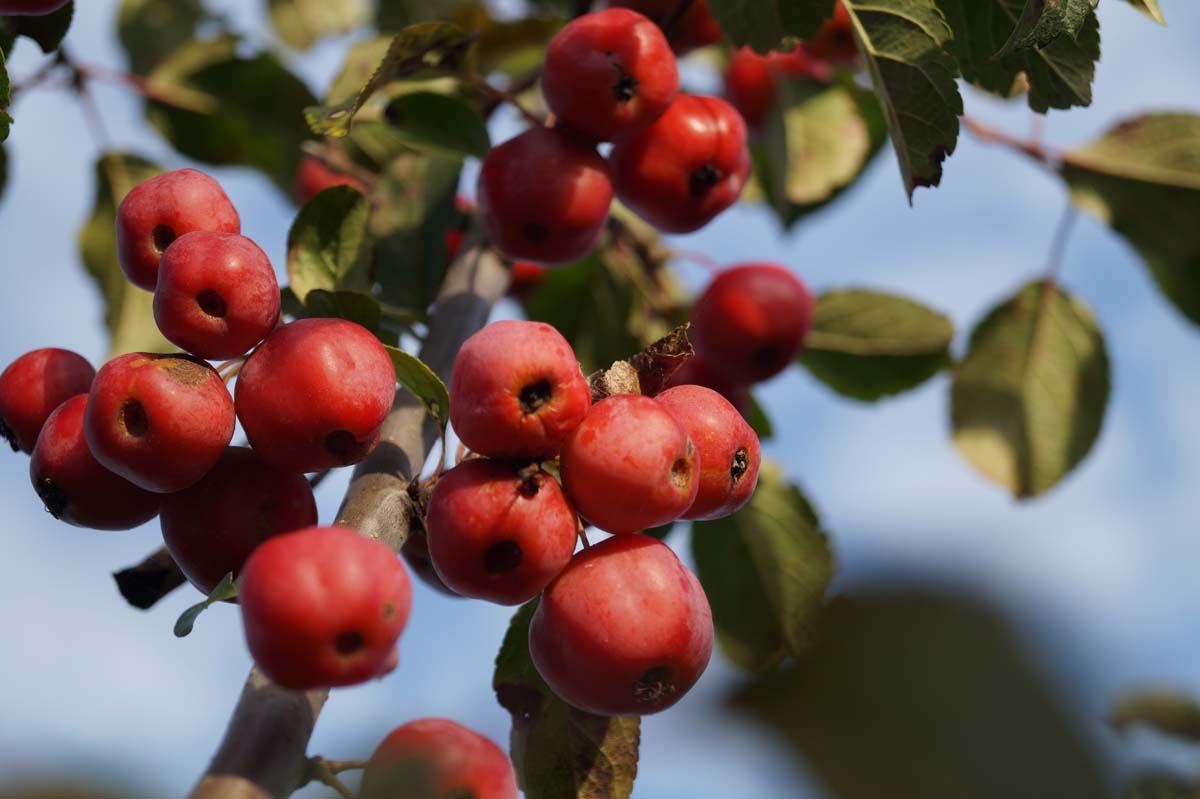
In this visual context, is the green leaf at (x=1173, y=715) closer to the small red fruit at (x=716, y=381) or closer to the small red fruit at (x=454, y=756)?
the small red fruit at (x=716, y=381)

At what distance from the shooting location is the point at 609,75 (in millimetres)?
1821

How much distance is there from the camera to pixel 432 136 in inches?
86.1

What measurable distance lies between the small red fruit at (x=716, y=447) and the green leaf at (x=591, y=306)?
141 cm

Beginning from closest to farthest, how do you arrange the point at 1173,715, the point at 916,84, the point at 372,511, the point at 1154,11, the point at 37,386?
the point at 372,511, the point at 37,386, the point at 1154,11, the point at 916,84, the point at 1173,715

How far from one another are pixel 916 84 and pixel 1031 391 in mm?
1423

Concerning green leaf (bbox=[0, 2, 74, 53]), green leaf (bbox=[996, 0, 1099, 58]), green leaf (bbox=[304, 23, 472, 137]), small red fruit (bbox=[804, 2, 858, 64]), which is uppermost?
green leaf (bbox=[996, 0, 1099, 58])

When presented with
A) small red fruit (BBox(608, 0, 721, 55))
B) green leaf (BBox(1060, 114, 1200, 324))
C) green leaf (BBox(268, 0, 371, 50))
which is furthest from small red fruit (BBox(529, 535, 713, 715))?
green leaf (BBox(268, 0, 371, 50))

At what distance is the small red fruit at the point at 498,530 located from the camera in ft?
4.26

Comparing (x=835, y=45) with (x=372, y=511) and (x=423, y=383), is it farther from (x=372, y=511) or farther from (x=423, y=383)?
(x=372, y=511)

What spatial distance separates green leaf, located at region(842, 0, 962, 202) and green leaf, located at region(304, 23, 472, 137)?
750 millimetres

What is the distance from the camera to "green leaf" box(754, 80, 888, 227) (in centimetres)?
287

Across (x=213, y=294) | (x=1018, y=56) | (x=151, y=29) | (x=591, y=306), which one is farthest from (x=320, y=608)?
(x=151, y=29)

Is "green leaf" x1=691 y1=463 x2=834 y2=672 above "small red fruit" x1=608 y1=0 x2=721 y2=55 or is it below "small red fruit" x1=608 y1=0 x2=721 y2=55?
below

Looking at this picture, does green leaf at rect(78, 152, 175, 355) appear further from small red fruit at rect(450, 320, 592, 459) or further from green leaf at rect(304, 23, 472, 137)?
small red fruit at rect(450, 320, 592, 459)
